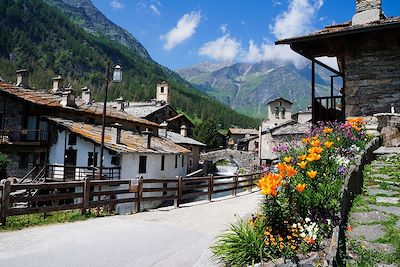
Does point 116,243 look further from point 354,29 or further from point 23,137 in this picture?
point 23,137

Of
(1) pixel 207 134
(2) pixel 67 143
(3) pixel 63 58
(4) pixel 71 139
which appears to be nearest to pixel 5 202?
(4) pixel 71 139

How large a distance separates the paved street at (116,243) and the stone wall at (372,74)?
5.96 metres

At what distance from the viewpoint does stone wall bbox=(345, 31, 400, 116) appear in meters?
10.9

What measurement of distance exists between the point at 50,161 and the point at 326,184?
81.5 ft

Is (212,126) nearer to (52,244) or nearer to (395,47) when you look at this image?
(395,47)

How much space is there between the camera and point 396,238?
4.57m

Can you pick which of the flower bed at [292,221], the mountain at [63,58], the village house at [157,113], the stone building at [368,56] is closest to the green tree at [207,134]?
the village house at [157,113]

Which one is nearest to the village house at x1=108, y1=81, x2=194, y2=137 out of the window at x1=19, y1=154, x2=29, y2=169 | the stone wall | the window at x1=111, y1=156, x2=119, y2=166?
the window at x1=19, y1=154, x2=29, y2=169

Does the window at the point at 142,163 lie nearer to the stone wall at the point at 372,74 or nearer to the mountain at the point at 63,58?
the stone wall at the point at 372,74

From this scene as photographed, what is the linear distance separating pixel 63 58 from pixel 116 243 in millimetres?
139223

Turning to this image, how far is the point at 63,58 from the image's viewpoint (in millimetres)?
133000

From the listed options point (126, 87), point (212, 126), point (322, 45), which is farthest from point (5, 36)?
point (322, 45)

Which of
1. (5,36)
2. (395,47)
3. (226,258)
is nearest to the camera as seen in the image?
(226,258)

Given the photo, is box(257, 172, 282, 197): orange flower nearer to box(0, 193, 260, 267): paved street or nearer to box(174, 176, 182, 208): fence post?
box(0, 193, 260, 267): paved street
